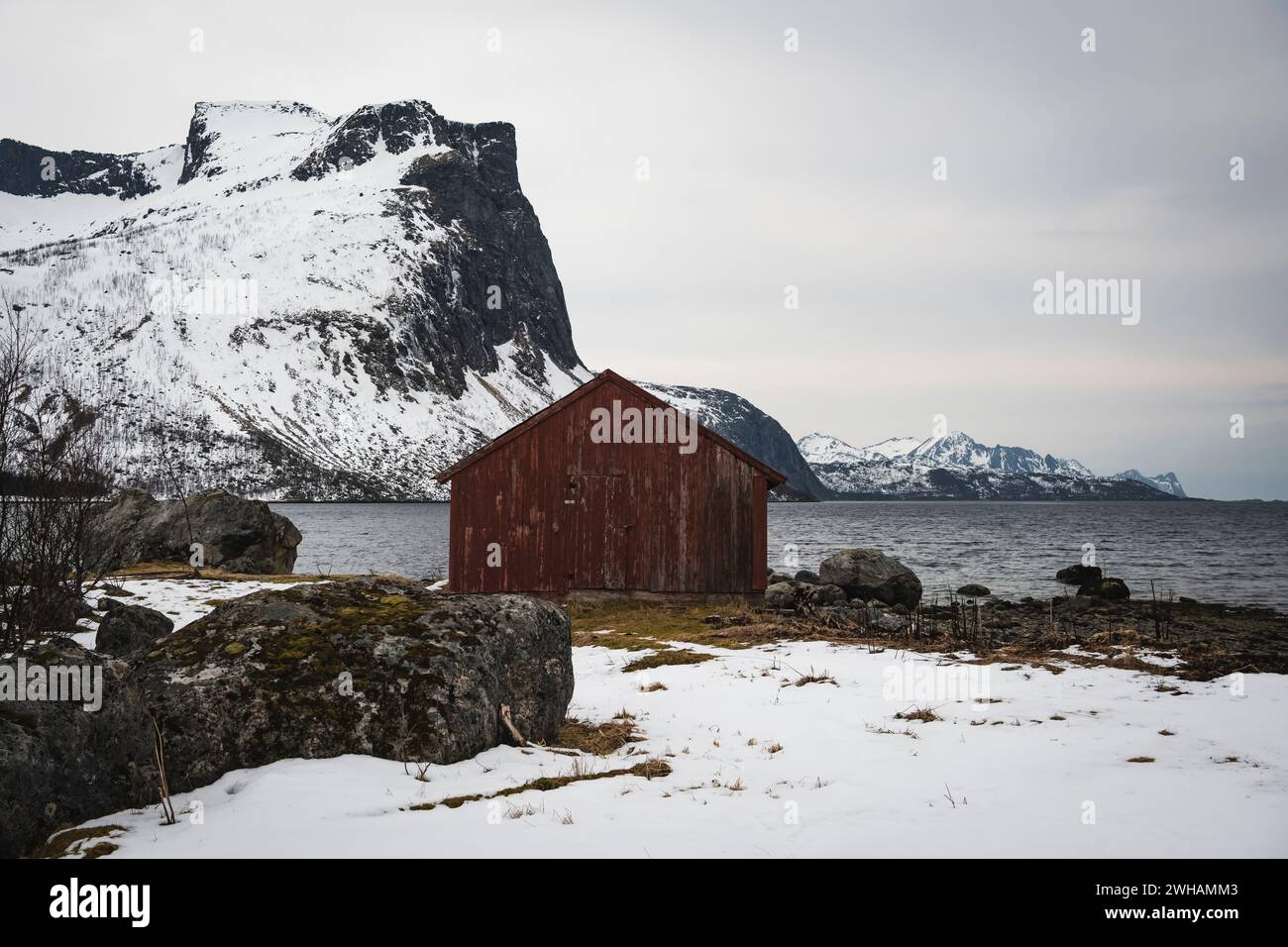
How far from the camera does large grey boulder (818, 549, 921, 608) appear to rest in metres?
30.6

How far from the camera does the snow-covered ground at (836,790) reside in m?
5.17

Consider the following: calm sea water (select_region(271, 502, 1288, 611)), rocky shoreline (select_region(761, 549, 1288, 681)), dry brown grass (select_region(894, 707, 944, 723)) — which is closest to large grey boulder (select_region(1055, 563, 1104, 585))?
rocky shoreline (select_region(761, 549, 1288, 681))

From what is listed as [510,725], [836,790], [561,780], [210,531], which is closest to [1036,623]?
[836,790]

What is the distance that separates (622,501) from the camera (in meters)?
23.8

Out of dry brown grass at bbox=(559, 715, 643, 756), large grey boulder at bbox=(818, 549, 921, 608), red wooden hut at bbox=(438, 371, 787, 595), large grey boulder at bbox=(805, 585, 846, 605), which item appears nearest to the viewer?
dry brown grass at bbox=(559, 715, 643, 756)

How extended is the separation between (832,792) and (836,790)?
0.07 m

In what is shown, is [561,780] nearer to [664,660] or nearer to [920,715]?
[920,715]

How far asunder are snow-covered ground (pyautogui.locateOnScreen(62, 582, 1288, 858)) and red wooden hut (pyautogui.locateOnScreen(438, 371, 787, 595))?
44.5ft

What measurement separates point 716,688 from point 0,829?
7.95m

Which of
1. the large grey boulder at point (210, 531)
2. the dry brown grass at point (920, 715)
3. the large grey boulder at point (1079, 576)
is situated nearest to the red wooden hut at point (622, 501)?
the dry brown grass at point (920, 715)

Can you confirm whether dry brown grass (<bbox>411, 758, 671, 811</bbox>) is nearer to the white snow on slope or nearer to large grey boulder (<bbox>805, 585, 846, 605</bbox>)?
the white snow on slope

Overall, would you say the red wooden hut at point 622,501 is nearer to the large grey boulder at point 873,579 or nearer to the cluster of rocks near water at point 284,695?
the large grey boulder at point 873,579

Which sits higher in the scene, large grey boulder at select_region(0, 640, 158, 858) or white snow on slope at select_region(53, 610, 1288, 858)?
large grey boulder at select_region(0, 640, 158, 858)
